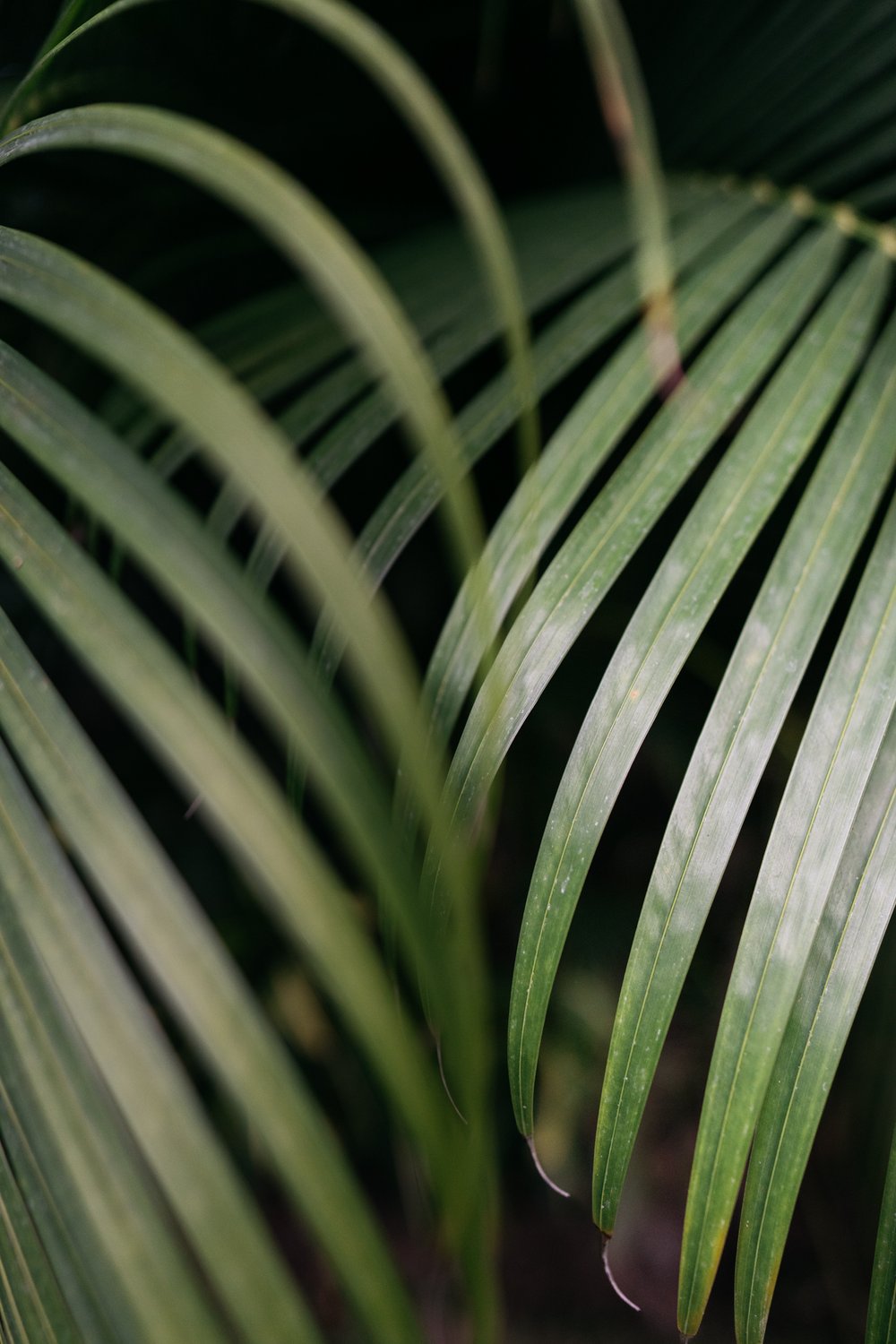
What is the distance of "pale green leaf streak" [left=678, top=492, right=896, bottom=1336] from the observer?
31 centimetres

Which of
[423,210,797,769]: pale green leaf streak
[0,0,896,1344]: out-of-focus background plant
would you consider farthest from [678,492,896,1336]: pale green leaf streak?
[423,210,797,769]: pale green leaf streak

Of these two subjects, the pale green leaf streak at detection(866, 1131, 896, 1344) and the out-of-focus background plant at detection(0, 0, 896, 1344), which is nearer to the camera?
the out-of-focus background plant at detection(0, 0, 896, 1344)

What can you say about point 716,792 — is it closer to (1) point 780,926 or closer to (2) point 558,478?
(1) point 780,926

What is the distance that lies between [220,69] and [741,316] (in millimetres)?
403

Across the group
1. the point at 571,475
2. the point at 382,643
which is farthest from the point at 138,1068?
the point at 571,475

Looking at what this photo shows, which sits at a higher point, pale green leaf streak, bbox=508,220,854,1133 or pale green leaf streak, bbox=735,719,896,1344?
pale green leaf streak, bbox=508,220,854,1133

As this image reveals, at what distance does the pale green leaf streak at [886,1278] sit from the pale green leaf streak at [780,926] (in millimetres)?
60

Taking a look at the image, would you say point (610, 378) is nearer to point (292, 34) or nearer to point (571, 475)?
point (571, 475)

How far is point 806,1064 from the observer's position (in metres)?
0.32

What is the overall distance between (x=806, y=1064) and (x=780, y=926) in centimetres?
5

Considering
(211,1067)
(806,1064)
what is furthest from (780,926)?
(211,1067)

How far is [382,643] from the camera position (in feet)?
0.61

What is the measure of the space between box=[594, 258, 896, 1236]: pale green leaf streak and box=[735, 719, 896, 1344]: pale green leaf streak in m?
0.05

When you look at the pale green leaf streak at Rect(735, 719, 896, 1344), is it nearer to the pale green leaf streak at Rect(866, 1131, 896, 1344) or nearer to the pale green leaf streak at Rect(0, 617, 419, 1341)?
the pale green leaf streak at Rect(866, 1131, 896, 1344)
